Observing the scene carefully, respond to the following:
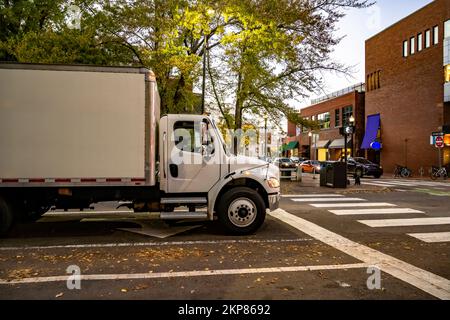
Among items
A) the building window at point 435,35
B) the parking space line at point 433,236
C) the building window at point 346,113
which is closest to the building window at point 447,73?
the building window at point 435,35

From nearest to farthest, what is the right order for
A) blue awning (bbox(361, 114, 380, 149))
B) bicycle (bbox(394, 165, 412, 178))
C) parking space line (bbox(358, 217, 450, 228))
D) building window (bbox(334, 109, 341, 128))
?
parking space line (bbox(358, 217, 450, 228)) → bicycle (bbox(394, 165, 412, 178)) → blue awning (bbox(361, 114, 380, 149)) → building window (bbox(334, 109, 341, 128))

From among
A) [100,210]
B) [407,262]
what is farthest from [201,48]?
[407,262]

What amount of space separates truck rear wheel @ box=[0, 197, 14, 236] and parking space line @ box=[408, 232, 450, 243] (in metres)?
8.19

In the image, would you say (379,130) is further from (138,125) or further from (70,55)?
(138,125)

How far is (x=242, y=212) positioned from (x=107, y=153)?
296 centimetres

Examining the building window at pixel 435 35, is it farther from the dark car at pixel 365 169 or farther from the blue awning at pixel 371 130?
the dark car at pixel 365 169

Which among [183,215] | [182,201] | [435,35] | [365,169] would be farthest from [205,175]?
[435,35]

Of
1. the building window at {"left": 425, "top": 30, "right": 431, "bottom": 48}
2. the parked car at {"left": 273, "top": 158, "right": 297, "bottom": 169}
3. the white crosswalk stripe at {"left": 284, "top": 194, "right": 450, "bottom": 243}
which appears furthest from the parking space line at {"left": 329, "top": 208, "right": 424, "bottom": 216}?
the building window at {"left": 425, "top": 30, "right": 431, "bottom": 48}

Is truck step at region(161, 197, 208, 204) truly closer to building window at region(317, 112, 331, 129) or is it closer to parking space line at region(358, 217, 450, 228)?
parking space line at region(358, 217, 450, 228)

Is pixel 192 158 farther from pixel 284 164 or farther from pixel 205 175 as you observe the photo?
pixel 284 164

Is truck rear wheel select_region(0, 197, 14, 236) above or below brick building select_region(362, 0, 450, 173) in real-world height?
below

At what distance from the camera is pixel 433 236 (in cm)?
776

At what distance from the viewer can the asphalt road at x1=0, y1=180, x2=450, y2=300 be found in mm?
4520

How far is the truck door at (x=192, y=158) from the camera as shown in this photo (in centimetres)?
773
